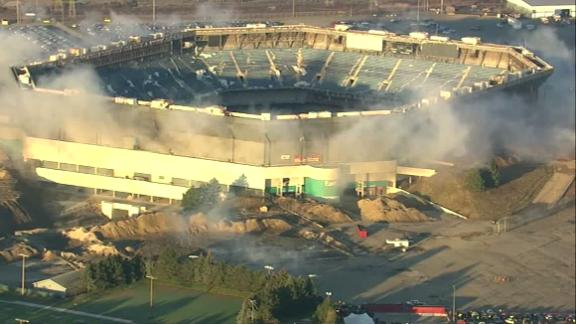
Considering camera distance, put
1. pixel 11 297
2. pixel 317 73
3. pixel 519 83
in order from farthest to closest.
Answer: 1. pixel 317 73
2. pixel 519 83
3. pixel 11 297

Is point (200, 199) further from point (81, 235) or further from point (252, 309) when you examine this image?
point (252, 309)

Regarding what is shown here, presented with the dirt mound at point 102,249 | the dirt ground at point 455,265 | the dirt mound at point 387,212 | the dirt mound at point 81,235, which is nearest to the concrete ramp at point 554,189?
the dirt ground at point 455,265

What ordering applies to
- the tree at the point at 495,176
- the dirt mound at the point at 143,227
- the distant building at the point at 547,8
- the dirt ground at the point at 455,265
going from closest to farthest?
the dirt ground at the point at 455,265 → the dirt mound at the point at 143,227 → the tree at the point at 495,176 → the distant building at the point at 547,8

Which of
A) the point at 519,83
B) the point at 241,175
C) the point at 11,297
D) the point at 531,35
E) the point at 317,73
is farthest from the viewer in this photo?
the point at 531,35

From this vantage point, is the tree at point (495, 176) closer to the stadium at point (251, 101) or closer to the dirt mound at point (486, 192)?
the dirt mound at point (486, 192)

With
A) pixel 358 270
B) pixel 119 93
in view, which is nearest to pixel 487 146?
pixel 358 270

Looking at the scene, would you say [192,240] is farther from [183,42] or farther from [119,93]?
[183,42]

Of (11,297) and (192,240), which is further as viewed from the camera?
(192,240)
